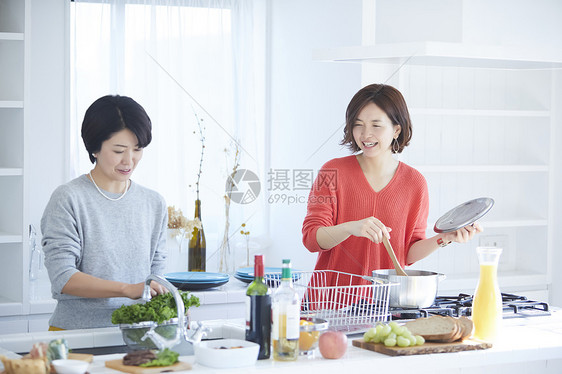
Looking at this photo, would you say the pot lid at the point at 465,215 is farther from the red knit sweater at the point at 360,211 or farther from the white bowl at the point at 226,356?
the white bowl at the point at 226,356

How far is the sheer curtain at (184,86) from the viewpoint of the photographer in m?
3.69

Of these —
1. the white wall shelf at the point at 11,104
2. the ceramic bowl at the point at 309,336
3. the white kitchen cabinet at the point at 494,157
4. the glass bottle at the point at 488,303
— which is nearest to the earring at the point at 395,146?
the glass bottle at the point at 488,303

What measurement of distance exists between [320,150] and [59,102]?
51.2 inches

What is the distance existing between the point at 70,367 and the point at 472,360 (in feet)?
3.20

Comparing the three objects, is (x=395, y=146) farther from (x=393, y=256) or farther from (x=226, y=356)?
(x=226, y=356)

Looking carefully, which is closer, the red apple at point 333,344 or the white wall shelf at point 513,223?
the red apple at point 333,344

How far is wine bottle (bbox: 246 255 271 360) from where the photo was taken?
171 cm

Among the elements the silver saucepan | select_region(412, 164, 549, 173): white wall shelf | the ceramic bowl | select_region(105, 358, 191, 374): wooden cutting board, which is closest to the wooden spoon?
the silver saucepan

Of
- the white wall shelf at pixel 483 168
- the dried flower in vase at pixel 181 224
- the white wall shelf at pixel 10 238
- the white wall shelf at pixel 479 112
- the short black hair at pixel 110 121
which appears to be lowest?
the white wall shelf at pixel 10 238

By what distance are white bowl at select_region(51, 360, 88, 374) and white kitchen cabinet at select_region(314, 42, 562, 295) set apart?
2.36 metres

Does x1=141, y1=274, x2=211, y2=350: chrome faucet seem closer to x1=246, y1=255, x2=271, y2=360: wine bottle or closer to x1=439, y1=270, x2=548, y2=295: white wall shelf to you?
x1=246, y1=255, x2=271, y2=360: wine bottle

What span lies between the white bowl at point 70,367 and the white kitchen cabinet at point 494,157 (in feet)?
7.73

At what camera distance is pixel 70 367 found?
1.52 metres

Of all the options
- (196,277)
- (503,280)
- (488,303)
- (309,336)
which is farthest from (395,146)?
(503,280)
